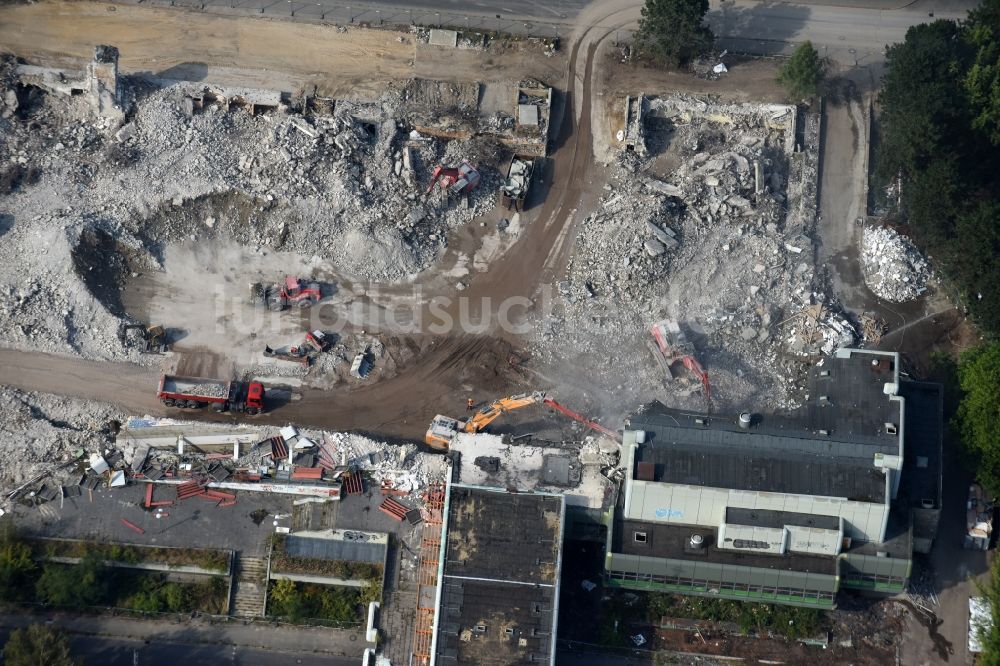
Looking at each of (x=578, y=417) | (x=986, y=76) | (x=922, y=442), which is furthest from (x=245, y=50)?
(x=922, y=442)

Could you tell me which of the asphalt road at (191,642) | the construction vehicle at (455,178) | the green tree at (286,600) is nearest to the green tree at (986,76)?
the construction vehicle at (455,178)

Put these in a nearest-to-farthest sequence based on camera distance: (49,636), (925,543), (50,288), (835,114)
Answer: (49,636)
(925,543)
(50,288)
(835,114)

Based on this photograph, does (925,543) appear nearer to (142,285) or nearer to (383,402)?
(383,402)

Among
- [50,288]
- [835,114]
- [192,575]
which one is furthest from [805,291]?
[50,288]

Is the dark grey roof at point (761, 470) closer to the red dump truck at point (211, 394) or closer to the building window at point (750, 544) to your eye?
the building window at point (750, 544)

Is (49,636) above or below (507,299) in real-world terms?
below
